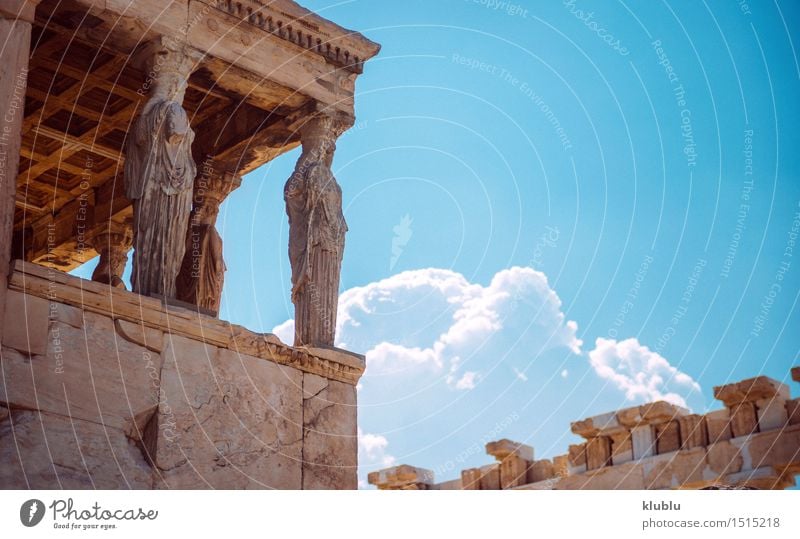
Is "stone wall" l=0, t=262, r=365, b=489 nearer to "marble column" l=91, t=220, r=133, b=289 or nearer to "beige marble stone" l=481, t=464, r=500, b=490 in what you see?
"marble column" l=91, t=220, r=133, b=289

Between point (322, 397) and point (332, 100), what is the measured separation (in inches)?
125

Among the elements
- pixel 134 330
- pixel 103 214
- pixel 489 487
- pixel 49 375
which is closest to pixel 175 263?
pixel 134 330

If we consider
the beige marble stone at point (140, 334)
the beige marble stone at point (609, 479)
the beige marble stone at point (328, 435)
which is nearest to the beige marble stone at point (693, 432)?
A: the beige marble stone at point (609, 479)

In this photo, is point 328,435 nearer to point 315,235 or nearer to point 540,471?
point 315,235

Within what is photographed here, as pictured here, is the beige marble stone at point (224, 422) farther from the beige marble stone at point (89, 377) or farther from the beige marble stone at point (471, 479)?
the beige marble stone at point (471, 479)

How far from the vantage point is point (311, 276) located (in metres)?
14.0

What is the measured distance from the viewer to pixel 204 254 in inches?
601

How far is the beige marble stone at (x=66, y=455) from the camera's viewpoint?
439 inches

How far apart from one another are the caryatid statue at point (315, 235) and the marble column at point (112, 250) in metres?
3.26

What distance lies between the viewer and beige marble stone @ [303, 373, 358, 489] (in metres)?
13.2

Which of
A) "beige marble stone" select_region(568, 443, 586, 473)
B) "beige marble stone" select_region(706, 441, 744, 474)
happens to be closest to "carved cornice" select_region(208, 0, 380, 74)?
"beige marble stone" select_region(706, 441, 744, 474)

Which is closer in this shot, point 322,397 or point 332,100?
point 322,397
